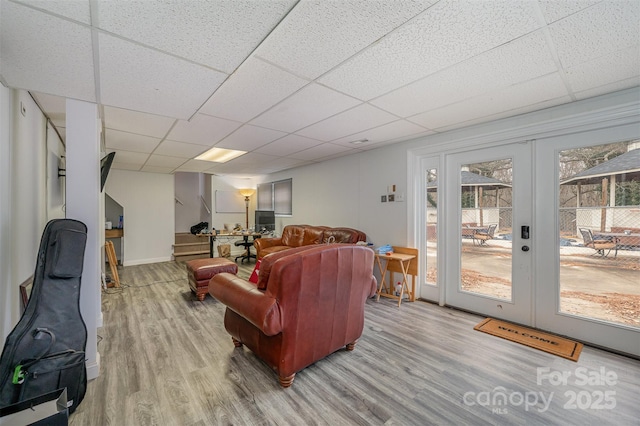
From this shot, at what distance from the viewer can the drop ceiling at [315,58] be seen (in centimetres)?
132

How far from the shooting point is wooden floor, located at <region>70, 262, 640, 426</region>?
166 cm

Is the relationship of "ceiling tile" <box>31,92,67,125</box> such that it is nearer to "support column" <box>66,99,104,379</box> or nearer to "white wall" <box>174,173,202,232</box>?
"support column" <box>66,99,104,379</box>

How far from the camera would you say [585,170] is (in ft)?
8.24

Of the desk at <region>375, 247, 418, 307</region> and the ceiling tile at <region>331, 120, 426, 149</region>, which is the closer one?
the ceiling tile at <region>331, 120, 426, 149</region>

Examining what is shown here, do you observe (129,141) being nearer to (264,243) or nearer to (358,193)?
(264,243)

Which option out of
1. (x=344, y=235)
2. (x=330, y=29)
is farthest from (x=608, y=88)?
(x=344, y=235)

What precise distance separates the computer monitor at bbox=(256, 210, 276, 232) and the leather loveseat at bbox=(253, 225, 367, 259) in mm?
933

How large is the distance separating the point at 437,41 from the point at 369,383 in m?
2.39

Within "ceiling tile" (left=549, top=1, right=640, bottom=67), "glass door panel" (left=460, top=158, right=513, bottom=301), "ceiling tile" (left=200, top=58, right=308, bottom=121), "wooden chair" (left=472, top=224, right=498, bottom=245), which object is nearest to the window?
"ceiling tile" (left=200, top=58, right=308, bottom=121)

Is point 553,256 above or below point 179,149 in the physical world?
Answer: below

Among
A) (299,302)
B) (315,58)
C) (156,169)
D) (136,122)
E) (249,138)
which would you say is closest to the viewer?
(315,58)

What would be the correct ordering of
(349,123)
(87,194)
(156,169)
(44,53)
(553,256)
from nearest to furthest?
(44,53)
(87,194)
(553,256)
(349,123)
(156,169)

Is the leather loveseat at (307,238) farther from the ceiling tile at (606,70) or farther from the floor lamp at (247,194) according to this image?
the ceiling tile at (606,70)

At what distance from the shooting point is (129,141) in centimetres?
367
